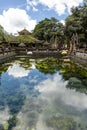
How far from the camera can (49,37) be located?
9519 centimetres

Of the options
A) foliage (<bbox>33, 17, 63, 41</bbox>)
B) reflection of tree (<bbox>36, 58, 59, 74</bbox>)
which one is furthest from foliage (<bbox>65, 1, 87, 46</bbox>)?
foliage (<bbox>33, 17, 63, 41</bbox>)

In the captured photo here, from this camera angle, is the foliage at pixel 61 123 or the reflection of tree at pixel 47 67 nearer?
the foliage at pixel 61 123

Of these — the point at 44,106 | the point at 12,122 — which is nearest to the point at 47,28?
the point at 44,106

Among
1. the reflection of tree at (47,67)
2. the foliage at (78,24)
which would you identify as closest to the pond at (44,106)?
the reflection of tree at (47,67)

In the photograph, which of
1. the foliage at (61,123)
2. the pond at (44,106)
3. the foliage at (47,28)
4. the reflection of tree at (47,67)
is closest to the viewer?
the foliage at (61,123)

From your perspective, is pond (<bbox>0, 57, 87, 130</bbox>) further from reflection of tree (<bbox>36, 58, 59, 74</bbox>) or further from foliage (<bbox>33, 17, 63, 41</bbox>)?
foliage (<bbox>33, 17, 63, 41</bbox>)

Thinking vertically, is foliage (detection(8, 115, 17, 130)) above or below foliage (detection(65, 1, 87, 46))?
below

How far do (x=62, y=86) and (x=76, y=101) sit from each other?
16.0 feet

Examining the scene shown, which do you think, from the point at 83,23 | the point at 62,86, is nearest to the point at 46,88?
the point at 62,86

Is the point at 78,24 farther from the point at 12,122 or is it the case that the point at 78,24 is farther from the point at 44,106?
the point at 12,122

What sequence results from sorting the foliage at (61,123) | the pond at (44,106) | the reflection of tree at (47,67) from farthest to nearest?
1. the reflection of tree at (47,67)
2. the pond at (44,106)
3. the foliage at (61,123)

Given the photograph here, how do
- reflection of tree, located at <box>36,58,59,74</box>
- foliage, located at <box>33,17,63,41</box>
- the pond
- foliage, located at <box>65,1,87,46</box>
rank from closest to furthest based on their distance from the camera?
the pond → reflection of tree, located at <box>36,58,59,74</box> → foliage, located at <box>65,1,87,46</box> → foliage, located at <box>33,17,63,41</box>

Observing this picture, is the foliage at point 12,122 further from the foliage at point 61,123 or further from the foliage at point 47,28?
the foliage at point 47,28

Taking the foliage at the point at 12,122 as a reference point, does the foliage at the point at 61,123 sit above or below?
below
